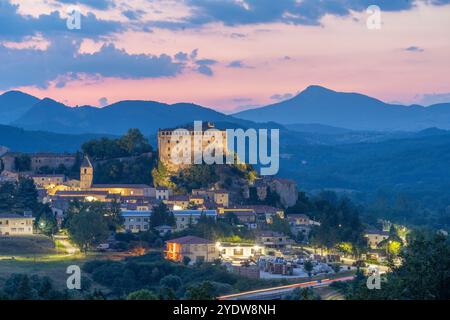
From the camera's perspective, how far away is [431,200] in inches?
4272

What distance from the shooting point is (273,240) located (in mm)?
49469

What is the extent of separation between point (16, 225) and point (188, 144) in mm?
14812

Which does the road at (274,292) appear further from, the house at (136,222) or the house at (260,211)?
the house at (260,211)

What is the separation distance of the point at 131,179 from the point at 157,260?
17450 mm

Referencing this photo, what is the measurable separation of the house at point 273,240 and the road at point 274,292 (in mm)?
9883

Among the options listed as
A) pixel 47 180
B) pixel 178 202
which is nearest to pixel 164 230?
pixel 178 202

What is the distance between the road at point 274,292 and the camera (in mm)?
32594

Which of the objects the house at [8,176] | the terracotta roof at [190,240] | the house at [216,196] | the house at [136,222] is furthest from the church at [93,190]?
the terracotta roof at [190,240]

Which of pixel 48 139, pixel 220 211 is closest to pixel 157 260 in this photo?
pixel 220 211

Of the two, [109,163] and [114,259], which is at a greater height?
[109,163]

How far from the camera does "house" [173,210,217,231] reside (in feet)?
166

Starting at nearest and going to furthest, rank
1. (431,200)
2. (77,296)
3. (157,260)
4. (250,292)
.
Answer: (77,296), (250,292), (157,260), (431,200)

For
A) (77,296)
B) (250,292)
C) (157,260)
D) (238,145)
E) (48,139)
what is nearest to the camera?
(77,296)

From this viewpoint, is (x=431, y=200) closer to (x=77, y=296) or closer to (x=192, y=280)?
(x=192, y=280)
